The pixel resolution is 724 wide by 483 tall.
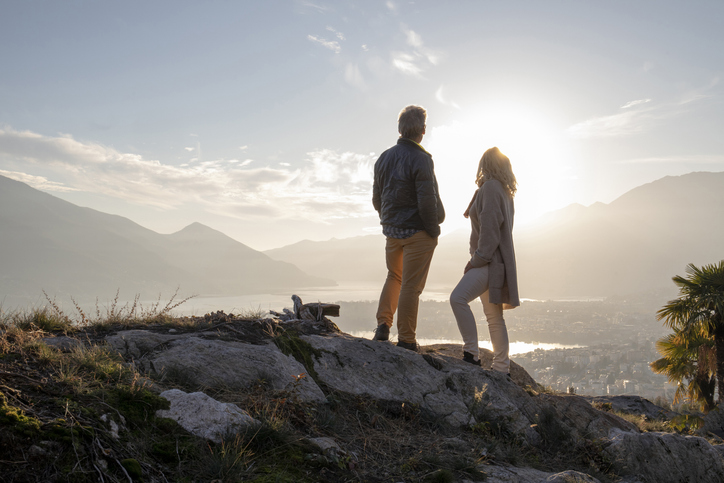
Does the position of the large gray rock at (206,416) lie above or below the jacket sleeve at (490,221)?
below

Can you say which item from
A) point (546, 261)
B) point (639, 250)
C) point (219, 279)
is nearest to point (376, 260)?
point (546, 261)

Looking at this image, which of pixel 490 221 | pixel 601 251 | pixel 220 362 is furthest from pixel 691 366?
pixel 601 251

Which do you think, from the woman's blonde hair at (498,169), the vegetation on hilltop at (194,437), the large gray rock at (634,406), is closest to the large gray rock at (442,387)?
the vegetation on hilltop at (194,437)

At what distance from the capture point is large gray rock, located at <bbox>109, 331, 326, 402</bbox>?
115 inches

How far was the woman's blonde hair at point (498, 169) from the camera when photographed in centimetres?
461

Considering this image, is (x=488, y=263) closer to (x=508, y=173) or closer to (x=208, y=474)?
(x=508, y=173)

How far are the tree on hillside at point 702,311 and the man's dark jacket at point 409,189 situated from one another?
912 cm

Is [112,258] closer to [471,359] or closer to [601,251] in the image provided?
[471,359]

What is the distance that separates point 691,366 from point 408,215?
11.1m

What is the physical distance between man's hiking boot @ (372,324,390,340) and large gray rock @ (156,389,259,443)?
260 centimetres

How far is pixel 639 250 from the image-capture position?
371 ft

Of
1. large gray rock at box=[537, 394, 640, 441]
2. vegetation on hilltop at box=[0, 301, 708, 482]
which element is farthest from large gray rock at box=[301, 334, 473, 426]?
large gray rock at box=[537, 394, 640, 441]

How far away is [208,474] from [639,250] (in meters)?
140

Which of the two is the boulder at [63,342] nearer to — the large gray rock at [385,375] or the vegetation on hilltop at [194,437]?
the vegetation on hilltop at [194,437]
